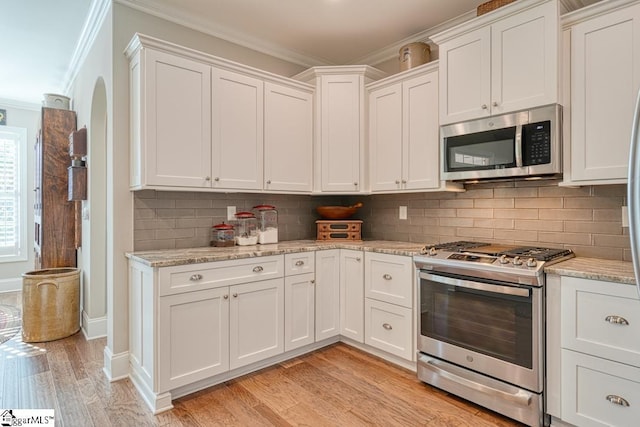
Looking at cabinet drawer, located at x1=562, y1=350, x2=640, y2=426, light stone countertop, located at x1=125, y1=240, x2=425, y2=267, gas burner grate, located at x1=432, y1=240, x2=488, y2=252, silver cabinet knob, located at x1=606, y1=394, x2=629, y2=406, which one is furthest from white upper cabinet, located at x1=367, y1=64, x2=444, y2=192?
silver cabinet knob, located at x1=606, y1=394, x2=629, y2=406

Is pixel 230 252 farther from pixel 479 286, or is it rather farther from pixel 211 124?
pixel 479 286

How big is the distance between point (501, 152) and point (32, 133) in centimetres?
634

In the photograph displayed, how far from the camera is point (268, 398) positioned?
7.68 feet

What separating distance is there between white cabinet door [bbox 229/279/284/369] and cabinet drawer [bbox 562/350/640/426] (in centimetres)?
182

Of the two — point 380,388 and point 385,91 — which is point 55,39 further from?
point 380,388

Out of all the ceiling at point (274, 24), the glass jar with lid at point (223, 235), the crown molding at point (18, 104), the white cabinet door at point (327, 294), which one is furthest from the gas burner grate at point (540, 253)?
the crown molding at point (18, 104)

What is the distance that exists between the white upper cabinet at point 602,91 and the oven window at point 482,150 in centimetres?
32

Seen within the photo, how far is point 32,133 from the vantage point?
5.46 m

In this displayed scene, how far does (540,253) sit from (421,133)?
1.26m

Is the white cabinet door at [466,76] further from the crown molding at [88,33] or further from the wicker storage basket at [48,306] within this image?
the wicker storage basket at [48,306]

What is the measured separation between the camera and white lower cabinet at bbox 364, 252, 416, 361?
2.68 m

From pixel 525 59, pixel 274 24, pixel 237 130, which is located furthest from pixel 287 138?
pixel 525 59

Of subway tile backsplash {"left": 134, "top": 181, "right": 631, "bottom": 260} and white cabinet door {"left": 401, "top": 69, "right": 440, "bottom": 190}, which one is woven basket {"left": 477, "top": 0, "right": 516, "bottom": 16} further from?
subway tile backsplash {"left": 134, "top": 181, "right": 631, "bottom": 260}

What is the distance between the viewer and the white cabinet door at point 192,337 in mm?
2221
